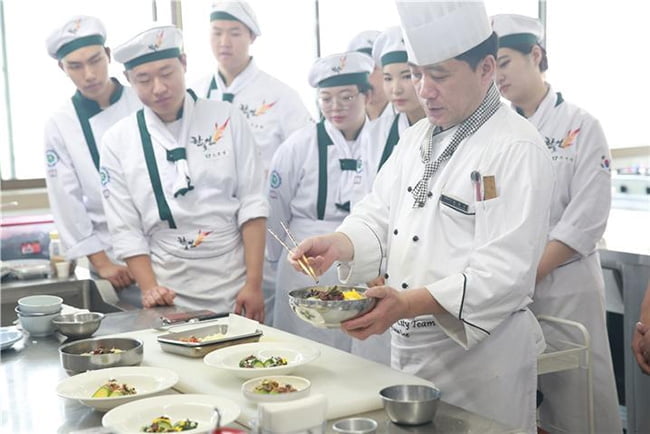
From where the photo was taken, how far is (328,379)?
184cm

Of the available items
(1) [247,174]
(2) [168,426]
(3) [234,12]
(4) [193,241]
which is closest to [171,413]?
(2) [168,426]

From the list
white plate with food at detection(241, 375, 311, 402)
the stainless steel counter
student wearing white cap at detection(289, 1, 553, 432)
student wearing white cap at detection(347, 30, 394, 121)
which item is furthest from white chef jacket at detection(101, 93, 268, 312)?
white plate with food at detection(241, 375, 311, 402)

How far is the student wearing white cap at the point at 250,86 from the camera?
4.16 m

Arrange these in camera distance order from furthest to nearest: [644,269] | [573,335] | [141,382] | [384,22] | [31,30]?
1. [384,22]
2. [31,30]
3. [644,269]
4. [573,335]
5. [141,382]

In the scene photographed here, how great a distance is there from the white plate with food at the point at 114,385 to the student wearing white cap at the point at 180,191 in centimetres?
109

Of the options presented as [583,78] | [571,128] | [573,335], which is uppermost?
[583,78]

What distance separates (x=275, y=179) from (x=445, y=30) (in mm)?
1803

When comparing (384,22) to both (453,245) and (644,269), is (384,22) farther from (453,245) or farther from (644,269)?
(453,245)

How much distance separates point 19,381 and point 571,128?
211cm

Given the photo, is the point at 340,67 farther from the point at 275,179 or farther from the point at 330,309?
the point at 330,309

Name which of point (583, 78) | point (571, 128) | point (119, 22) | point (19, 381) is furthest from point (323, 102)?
point (583, 78)

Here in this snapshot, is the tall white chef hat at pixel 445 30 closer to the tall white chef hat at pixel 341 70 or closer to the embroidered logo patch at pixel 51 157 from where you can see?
the tall white chef hat at pixel 341 70

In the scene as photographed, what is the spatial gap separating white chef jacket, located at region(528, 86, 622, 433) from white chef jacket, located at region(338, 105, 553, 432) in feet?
2.57

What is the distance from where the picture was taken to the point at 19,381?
2.01 metres
